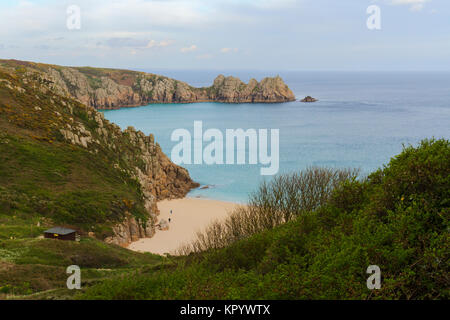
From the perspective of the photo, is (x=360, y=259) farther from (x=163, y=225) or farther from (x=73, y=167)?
(x=73, y=167)

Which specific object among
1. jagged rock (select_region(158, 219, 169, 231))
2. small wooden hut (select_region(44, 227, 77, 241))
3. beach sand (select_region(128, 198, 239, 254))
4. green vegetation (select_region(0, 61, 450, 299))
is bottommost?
beach sand (select_region(128, 198, 239, 254))

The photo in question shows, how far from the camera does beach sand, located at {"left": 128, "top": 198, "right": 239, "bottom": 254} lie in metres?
40.7

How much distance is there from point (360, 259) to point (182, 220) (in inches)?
1684

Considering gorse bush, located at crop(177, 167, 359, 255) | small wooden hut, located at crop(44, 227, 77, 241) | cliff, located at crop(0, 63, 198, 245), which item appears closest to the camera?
small wooden hut, located at crop(44, 227, 77, 241)

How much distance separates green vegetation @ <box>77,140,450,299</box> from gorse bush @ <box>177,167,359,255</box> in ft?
46.2

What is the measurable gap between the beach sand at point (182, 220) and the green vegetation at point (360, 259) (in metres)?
26.4

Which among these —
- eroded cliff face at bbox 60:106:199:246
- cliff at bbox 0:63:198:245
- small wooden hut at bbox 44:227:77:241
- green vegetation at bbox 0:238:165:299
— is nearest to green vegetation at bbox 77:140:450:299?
green vegetation at bbox 0:238:165:299

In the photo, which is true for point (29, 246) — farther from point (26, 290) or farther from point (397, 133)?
point (397, 133)

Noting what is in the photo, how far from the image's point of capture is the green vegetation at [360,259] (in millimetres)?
10039

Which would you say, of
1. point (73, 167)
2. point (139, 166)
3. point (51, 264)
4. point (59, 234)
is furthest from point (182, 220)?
point (51, 264)

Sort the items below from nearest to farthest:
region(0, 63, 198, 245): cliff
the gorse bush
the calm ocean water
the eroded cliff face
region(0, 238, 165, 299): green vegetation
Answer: region(0, 238, 165, 299): green vegetation, the gorse bush, region(0, 63, 198, 245): cliff, the eroded cliff face, the calm ocean water

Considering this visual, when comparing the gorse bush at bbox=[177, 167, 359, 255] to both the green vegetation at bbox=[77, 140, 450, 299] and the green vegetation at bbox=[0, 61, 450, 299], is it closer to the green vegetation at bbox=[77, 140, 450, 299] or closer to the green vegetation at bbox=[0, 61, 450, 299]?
the green vegetation at bbox=[0, 61, 450, 299]

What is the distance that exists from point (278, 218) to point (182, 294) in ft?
69.7

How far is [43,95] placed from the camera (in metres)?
58.3
